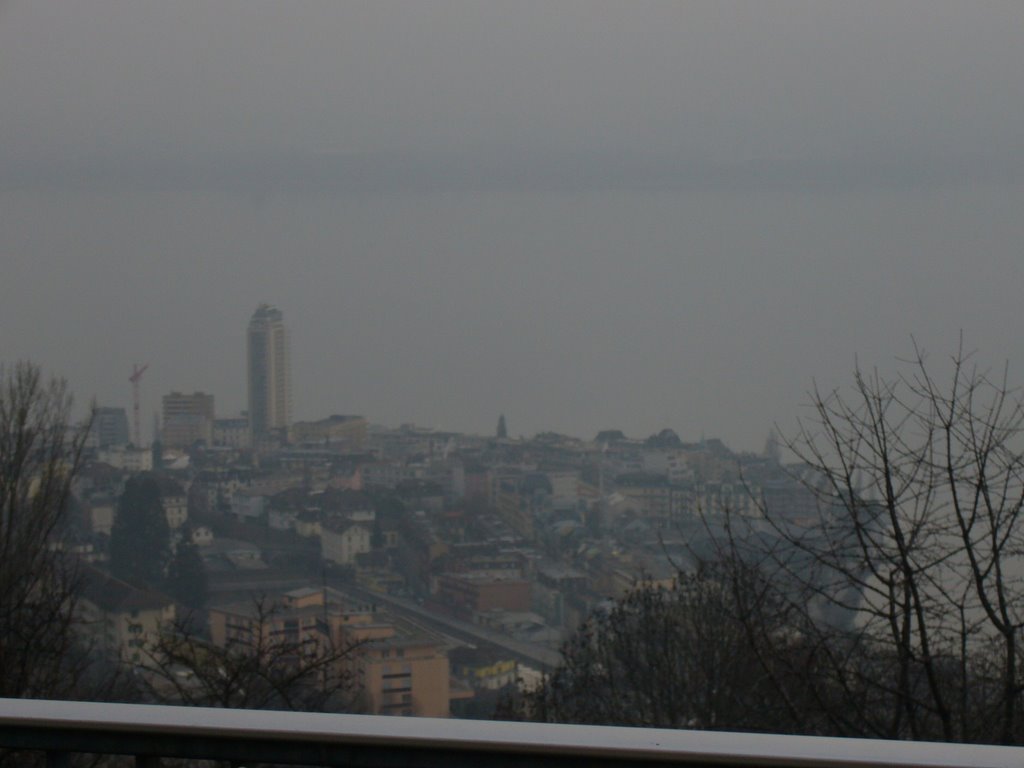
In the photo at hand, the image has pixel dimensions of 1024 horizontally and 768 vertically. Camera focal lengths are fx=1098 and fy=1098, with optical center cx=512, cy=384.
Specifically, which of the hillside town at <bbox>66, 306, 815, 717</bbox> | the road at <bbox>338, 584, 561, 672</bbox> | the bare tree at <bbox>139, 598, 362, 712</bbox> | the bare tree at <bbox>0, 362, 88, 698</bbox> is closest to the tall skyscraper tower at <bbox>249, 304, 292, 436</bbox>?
the hillside town at <bbox>66, 306, 815, 717</bbox>

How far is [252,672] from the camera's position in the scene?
644cm

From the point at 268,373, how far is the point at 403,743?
58.3 feet

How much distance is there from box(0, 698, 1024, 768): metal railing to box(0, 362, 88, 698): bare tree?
6021mm

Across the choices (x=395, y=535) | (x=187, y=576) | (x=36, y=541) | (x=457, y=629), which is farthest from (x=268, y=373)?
(x=36, y=541)

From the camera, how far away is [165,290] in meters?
20.4

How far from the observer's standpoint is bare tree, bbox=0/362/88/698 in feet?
23.6

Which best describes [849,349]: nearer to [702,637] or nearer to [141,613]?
[702,637]

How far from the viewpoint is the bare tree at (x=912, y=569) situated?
4.17 metres

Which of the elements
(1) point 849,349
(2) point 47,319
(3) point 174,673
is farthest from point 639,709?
(2) point 47,319

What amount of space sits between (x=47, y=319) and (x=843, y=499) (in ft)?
52.5

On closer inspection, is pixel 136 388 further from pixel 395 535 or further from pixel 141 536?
pixel 395 535

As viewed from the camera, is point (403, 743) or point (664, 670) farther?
point (664, 670)

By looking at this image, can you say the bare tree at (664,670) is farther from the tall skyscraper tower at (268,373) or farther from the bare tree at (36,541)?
the tall skyscraper tower at (268,373)

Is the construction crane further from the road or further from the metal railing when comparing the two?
the metal railing
